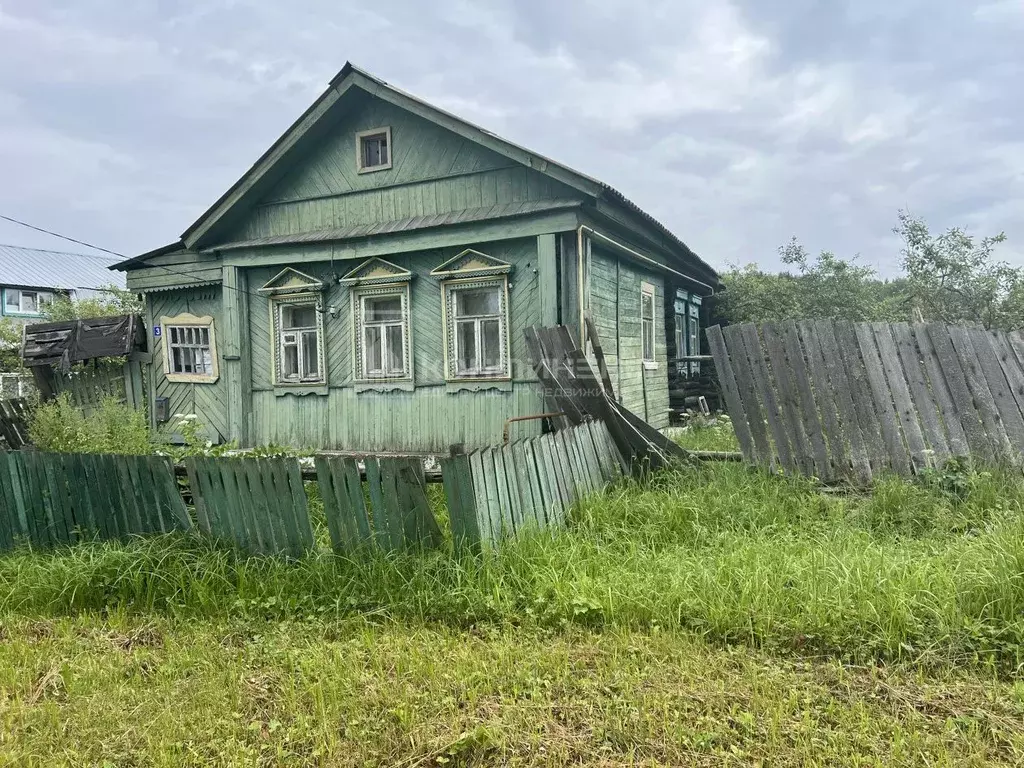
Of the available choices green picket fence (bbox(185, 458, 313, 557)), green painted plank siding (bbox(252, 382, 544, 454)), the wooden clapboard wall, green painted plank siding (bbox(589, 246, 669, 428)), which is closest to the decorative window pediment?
green painted plank siding (bbox(589, 246, 669, 428))

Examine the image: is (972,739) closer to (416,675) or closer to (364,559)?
(416,675)

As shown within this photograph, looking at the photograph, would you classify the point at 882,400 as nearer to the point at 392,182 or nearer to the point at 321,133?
the point at 392,182

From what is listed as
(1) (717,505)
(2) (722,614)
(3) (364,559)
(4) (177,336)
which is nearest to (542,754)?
(2) (722,614)

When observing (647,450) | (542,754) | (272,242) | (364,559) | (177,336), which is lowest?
(542,754)

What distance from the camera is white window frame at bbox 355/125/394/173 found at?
8992 millimetres

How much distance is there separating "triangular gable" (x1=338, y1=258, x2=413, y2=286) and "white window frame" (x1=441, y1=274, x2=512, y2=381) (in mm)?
719

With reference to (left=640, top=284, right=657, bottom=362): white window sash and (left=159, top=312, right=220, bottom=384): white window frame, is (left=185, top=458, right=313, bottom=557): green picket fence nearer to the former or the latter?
(left=159, top=312, right=220, bottom=384): white window frame

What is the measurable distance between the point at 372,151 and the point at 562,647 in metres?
8.31

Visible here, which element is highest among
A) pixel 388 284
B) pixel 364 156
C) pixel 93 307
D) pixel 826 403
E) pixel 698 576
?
pixel 93 307

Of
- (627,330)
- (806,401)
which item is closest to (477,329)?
(627,330)

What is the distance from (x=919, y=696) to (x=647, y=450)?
→ 11.3 feet

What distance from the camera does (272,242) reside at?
9.62m

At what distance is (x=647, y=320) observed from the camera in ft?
35.2

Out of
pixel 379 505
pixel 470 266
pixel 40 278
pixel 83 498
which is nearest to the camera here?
pixel 379 505
